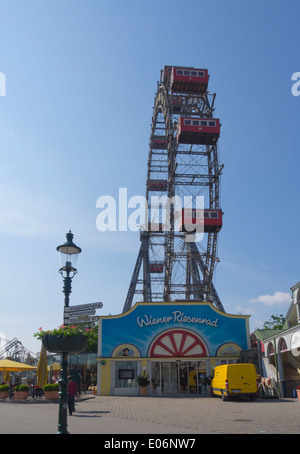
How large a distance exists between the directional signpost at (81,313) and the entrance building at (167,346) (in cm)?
1799

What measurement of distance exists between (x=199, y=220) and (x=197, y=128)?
8088mm

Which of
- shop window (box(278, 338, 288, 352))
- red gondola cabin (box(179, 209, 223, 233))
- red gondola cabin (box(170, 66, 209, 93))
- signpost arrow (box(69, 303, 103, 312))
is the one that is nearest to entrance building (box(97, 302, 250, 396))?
shop window (box(278, 338, 288, 352))

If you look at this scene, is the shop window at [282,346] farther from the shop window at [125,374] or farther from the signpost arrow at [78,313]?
the signpost arrow at [78,313]

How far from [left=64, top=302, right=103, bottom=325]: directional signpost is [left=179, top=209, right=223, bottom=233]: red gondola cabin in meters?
29.3

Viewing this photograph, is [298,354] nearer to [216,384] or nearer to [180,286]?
[216,384]

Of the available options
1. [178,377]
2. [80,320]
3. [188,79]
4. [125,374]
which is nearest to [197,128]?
[188,79]

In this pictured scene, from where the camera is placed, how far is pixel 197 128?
39.9 meters

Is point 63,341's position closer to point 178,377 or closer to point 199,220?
A: point 178,377

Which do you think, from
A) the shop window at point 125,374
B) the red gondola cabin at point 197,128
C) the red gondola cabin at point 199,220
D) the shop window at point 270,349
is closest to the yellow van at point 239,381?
the shop window at point 270,349

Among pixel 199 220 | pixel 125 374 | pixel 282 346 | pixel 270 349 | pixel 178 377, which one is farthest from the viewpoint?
pixel 199 220

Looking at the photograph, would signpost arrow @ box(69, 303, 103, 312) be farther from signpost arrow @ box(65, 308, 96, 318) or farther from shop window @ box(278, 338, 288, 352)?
shop window @ box(278, 338, 288, 352)

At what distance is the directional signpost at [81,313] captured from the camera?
10297 mm

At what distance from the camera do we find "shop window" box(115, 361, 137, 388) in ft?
90.0
